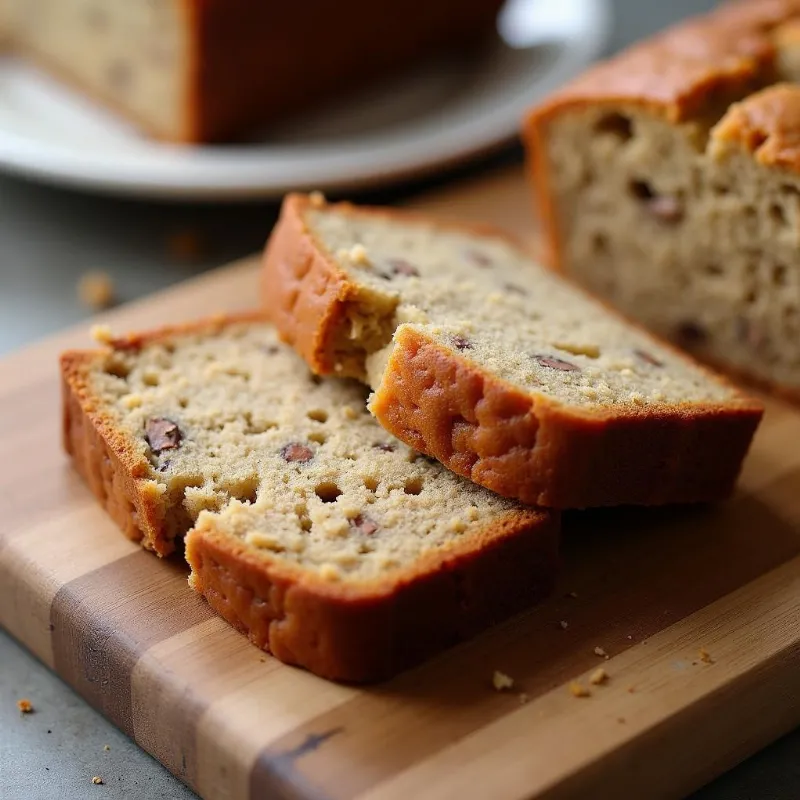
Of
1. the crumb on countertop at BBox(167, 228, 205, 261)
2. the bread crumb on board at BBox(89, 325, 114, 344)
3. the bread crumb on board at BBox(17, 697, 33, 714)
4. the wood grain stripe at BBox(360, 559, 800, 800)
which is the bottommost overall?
the bread crumb on board at BBox(17, 697, 33, 714)

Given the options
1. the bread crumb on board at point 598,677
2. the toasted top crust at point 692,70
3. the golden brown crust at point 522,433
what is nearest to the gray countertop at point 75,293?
the bread crumb on board at point 598,677

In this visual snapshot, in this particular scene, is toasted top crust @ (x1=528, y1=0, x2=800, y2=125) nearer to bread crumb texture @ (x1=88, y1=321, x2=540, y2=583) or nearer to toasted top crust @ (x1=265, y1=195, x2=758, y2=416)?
toasted top crust @ (x1=265, y1=195, x2=758, y2=416)

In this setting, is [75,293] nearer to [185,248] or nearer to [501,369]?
[185,248]

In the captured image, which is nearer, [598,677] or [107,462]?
[598,677]

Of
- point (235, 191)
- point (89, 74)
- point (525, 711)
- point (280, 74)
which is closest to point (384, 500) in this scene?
point (525, 711)

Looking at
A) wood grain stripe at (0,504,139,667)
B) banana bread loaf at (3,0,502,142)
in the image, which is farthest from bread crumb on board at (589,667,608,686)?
banana bread loaf at (3,0,502,142)

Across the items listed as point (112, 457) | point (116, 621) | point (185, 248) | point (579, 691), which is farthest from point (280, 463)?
point (185, 248)
